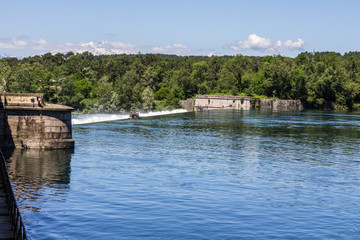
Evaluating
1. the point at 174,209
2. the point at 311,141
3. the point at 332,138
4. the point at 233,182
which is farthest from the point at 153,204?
the point at 332,138

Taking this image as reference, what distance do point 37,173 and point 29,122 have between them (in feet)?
40.8

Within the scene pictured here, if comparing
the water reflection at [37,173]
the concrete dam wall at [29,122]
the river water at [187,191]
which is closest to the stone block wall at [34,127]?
the concrete dam wall at [29,122]

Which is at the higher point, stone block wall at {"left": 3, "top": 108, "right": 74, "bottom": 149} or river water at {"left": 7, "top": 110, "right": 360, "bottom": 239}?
stone block wall at {"left": 3, "top": 108, "right": 74, "bottom": 149}

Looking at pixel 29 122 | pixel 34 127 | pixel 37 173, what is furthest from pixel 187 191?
pixel 29 122

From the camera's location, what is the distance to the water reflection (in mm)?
35963

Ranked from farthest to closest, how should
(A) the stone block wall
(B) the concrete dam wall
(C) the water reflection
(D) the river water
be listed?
(A) the stone block wall < (B) the concrete dam wall < (C) the water reflection < (D) the river water

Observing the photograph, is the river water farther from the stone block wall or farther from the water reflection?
the stone block wall

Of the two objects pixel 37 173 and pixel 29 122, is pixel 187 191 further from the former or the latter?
pixel 29 122

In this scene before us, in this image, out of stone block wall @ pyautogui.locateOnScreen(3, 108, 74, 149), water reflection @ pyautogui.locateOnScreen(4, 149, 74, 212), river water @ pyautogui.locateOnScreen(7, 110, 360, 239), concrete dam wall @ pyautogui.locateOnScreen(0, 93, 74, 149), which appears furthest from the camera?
stone block wall @ pyautogui.locateOnScreen(3, 108, 74, 149)

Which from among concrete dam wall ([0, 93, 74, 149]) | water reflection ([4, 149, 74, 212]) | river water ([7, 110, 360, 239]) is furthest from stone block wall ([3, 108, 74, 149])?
river water ([7, 110, 360, 239])

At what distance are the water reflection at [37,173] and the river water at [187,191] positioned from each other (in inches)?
3.5

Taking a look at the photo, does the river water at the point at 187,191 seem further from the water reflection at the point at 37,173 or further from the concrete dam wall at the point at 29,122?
the concrete dam wall at the point at 29,122

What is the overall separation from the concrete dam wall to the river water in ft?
5.91

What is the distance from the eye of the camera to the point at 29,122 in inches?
2165
